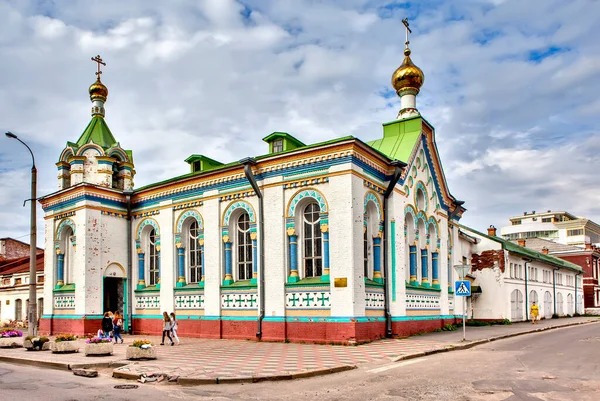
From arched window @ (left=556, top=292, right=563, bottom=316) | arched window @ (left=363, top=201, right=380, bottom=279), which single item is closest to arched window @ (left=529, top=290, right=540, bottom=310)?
arched window @ (left=556, top=292, right=563, bottom=316)

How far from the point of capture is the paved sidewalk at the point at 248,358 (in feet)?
36.7

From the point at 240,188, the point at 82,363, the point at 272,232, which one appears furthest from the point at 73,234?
the point at 82,363

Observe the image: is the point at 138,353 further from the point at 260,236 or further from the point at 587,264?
the point at 587,264

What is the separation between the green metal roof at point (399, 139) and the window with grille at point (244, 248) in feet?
18.3

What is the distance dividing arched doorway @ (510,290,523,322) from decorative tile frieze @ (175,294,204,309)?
17.2 metres

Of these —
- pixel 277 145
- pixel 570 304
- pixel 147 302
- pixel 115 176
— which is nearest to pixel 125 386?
pixel 277 145

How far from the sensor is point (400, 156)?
20.3 m

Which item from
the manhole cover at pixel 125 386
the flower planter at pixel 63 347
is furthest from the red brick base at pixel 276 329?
the manhole cover at pixel 125 386

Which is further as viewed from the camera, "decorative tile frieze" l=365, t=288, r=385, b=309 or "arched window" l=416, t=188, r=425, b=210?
"arched window" l=416, t=188, r=425, b=210

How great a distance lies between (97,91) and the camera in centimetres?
2675

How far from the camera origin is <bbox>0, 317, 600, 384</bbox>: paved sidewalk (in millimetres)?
11172

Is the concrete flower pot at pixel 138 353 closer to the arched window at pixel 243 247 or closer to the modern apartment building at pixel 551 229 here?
the arched window at pixel 243 247

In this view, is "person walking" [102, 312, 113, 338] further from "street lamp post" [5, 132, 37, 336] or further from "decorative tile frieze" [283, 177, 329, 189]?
"decorative tile frieze" [283, 177, 329, 189]

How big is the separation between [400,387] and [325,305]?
774 cm
